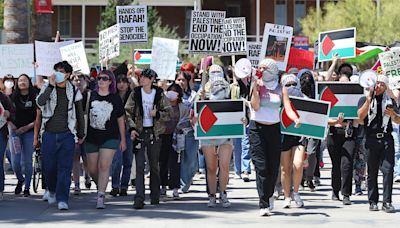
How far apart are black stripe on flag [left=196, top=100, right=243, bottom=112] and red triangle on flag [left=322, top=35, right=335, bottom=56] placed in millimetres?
5128

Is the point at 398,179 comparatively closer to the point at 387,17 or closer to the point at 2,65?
the point at 2,65

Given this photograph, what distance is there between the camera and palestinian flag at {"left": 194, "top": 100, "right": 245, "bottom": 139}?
493 inches

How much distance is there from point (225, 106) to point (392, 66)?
9.59 feet

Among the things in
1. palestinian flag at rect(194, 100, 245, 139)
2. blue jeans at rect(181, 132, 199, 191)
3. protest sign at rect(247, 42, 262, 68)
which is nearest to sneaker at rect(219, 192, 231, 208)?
palestinian flag at rect(194, 100, 245, 139)

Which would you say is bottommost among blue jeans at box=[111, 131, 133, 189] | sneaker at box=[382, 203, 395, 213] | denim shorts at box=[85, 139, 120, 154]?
sneaker at box=[382, 203, 395, 213]

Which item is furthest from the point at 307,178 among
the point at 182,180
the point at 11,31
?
the point at 11,31

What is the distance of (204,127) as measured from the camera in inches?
494

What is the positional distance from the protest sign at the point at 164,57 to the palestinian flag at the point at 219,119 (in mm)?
4422

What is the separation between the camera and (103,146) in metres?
12.4

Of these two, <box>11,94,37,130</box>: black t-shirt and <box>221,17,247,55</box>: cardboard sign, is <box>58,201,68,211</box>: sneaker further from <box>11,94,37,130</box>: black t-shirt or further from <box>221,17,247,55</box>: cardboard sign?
<box>221,17,247,55</box>: cardboard sign

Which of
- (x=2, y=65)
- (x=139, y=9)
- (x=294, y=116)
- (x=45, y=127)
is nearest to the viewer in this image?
(x=294, y=116)

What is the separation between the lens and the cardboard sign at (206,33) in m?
15.4

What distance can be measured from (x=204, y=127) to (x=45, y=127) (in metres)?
2.14

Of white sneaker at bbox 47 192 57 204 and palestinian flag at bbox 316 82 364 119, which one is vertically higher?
palestinian flag at bbox 316 82 364 119
